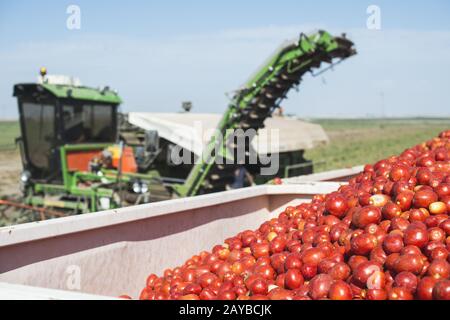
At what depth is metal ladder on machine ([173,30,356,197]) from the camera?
871 centimetres

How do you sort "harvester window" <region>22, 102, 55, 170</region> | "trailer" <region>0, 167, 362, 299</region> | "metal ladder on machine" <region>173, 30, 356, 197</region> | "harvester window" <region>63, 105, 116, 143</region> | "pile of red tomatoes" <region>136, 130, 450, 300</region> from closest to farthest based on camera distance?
"pile of red tomatoes" <region>136, 130, 450, 300</region>
"trailer" <region>0, 167, 362, 299</region>
"metal ladder on machine" <region>173, 30, 356, 197</region>
"harvester window" <region>22, 102, 55, 170</region>
"harvester window" <region>63, 105, 116, 143</region>

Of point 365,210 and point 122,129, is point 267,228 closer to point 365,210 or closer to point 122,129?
point 365,210

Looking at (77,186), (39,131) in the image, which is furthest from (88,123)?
(77,186)

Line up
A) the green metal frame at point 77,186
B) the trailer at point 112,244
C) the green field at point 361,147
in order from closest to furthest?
1. the trailer at point 112,244
2. the green metal frame at point 77,186
3. the green field at point 361,147

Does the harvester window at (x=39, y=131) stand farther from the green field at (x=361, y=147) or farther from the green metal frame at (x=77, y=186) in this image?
the green field at (x=361, y=147)

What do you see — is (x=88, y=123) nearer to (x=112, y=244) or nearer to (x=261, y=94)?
(x=261, y=94)

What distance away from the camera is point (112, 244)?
3.72 m

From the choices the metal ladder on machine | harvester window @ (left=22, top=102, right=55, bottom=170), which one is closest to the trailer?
the metal ladder on machine

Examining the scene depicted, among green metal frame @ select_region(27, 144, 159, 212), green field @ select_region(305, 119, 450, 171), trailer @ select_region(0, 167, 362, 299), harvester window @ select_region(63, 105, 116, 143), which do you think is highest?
harvester window @ select_region(63, 105, 116, 143)

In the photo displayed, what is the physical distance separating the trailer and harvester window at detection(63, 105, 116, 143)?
208 inches

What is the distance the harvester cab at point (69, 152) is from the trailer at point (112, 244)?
4214 mm

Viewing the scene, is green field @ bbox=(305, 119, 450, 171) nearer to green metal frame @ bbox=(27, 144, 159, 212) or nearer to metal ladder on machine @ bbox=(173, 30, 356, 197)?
metal ladder on machine @ bbox=(173, 30, 356, 197)

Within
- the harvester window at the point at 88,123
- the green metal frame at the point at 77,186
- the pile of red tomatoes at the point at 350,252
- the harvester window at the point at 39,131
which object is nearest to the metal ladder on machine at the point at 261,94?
the green metal frame at the point at 77,186

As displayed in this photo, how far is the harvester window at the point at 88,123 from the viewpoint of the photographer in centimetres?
953
